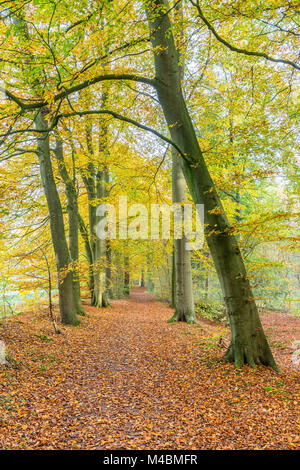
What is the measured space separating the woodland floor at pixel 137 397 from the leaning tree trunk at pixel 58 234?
4.89 feet

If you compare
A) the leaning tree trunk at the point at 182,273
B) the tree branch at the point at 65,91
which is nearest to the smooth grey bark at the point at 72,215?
the leaning tree trunk at the point at 182,273

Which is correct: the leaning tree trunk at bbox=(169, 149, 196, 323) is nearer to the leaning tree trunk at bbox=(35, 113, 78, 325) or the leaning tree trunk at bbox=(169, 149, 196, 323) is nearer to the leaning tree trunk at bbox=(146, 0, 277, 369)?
the leaning tree trunk at bbox=(35, 113, 78, 325)

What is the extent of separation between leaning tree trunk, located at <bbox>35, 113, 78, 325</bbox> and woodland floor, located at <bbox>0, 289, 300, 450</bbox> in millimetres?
1491

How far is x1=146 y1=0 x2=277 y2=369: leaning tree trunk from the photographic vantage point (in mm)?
5145

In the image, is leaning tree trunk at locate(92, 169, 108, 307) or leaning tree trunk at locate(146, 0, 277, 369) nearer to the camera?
leaning tree trunk at locate(146, 0, 277, 369)

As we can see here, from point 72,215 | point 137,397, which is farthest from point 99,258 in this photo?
point 137,397

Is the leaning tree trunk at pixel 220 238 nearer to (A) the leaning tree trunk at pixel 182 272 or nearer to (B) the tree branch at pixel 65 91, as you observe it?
(B) the tree branch at pixel 65 91

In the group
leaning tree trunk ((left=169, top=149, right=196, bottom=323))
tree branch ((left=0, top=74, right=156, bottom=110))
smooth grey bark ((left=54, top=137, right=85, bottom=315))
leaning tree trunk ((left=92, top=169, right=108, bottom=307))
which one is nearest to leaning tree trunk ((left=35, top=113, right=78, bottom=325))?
smooth grey bark ((left=54, top=137, right=85, bottom=315))

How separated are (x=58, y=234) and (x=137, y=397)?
5.59 m

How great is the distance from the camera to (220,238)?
5.17 metres

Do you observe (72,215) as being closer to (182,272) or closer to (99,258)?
(99,258)

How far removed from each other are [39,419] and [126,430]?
114 centimetres

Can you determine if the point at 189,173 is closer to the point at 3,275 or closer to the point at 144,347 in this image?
the point at 144,347

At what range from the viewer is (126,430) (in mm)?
3457
